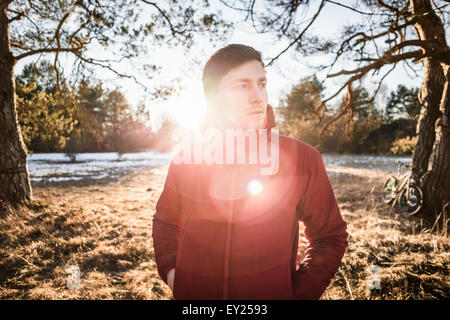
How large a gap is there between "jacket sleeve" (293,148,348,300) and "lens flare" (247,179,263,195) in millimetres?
249

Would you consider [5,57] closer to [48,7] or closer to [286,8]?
[48,7]

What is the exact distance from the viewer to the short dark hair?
1198 millimetres

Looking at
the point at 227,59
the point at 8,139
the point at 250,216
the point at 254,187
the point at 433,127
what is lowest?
the point at 250,216

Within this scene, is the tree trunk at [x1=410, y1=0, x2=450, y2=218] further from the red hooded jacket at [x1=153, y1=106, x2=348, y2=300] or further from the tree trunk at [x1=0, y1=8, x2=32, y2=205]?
the tree trunk at [x1=0, y1=8, x2=32, y2=205]

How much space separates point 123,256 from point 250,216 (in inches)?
150

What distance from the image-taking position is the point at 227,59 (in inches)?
47.4

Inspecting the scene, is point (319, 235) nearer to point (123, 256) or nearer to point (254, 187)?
point (254, 187)

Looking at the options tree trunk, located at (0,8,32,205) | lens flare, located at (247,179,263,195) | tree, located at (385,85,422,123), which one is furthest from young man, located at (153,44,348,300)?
tree, located at (385,85,422,123)

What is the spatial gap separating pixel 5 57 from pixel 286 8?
6642 millimetres

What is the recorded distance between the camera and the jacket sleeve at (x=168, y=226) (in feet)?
4.34

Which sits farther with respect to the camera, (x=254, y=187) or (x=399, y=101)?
(x=399, y=101)

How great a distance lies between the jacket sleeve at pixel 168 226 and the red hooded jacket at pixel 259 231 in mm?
124

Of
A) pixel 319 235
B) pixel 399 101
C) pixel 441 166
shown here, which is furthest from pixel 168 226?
pixel 399 101
